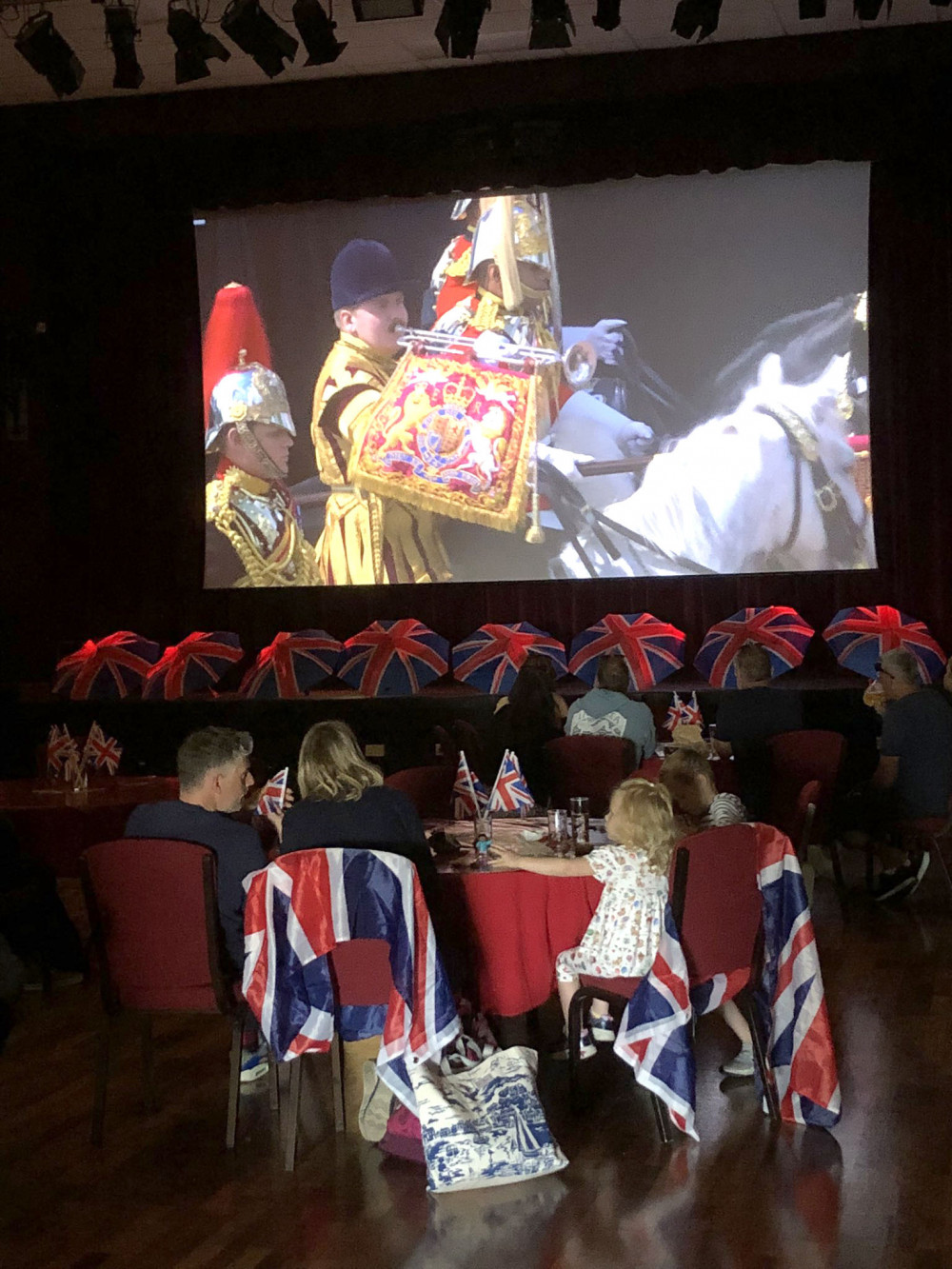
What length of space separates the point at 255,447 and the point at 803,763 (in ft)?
21.4

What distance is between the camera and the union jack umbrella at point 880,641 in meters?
9.02

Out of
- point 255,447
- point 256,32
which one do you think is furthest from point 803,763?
point 255,447

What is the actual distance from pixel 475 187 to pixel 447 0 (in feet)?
11.2

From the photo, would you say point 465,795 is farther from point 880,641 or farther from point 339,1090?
point 880,641

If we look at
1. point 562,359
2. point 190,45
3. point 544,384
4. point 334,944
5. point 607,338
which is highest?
point 190,45

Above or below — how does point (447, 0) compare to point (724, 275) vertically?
above

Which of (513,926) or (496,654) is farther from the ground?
(496,654)

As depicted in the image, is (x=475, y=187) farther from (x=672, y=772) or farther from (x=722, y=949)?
Result: (x=722, y=949)

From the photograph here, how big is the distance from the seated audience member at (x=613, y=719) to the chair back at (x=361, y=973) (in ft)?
9.69

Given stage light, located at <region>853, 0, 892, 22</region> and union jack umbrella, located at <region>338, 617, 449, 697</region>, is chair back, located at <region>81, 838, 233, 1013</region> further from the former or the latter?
stage light, located at <region>853, 0, 892, 22</region>

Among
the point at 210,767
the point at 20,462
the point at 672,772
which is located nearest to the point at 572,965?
the point at 672,772

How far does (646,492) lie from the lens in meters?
11.0

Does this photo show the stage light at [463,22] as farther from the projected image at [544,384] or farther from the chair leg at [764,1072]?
the chair leg at [764,1072]

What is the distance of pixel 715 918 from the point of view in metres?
4.14
